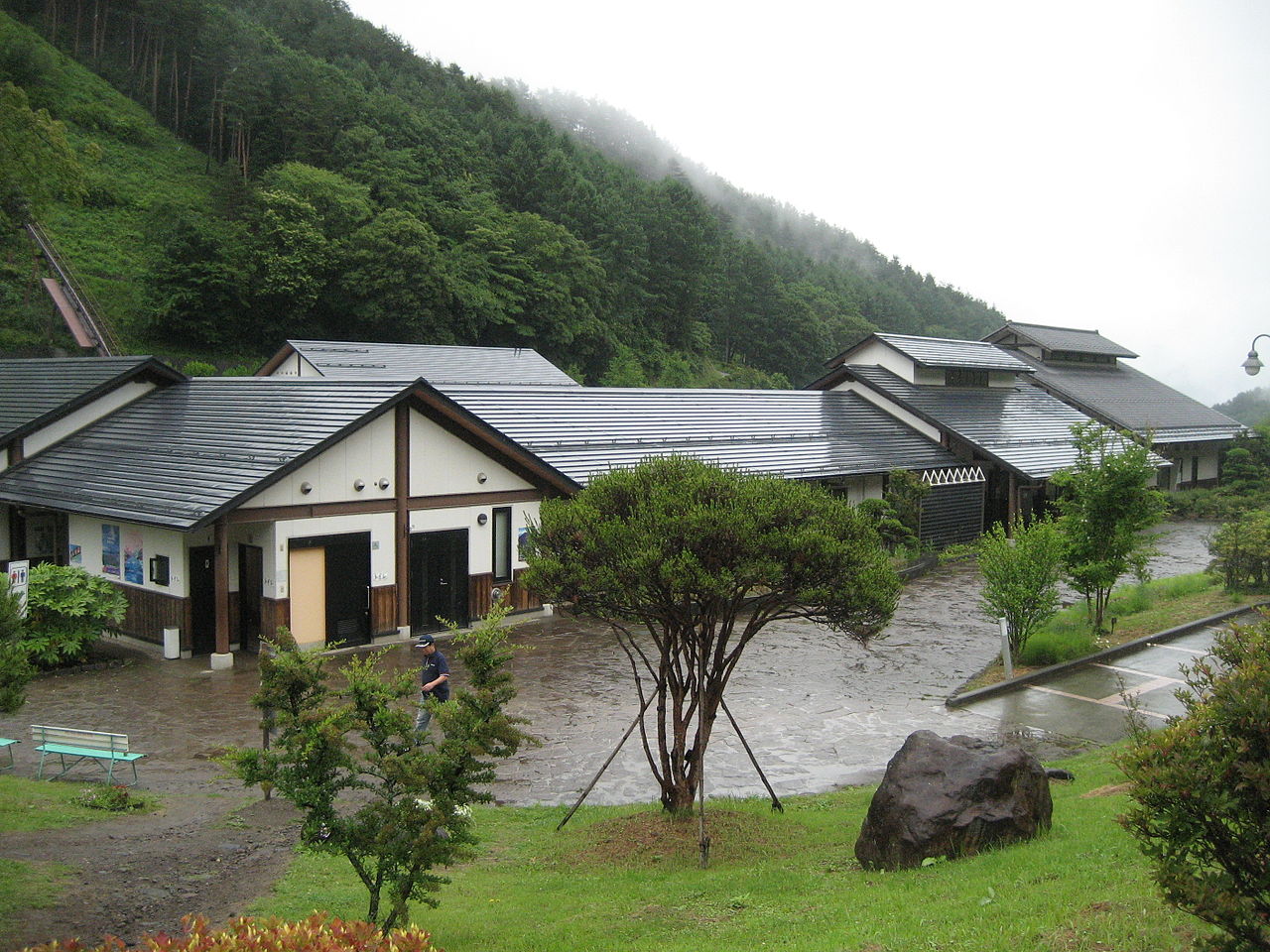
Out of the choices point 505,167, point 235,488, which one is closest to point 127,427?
point 235,488

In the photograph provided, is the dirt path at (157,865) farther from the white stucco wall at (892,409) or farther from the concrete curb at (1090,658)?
Answer: the white stucco wall at (892,409)

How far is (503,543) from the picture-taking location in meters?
22.0

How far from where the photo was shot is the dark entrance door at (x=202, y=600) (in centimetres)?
1859

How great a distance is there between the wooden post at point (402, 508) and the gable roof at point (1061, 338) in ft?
129

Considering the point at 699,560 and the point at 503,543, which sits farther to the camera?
the point at 503,543

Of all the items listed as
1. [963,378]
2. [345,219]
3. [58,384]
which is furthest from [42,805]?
[345,219]

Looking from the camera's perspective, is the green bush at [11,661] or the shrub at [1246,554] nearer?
the green bush at [11,661]

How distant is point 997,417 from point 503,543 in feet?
78.9

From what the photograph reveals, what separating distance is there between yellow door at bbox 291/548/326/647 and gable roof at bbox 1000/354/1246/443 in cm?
3548

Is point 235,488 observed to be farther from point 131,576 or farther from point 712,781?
point 712,781

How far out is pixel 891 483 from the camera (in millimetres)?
31172

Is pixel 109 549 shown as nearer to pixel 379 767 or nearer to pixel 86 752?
pixel 86 752

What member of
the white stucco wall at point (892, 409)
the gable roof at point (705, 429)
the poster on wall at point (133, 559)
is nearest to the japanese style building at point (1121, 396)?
the white stucco wall at point (892, 409)

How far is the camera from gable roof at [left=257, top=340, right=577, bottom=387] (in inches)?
1447
